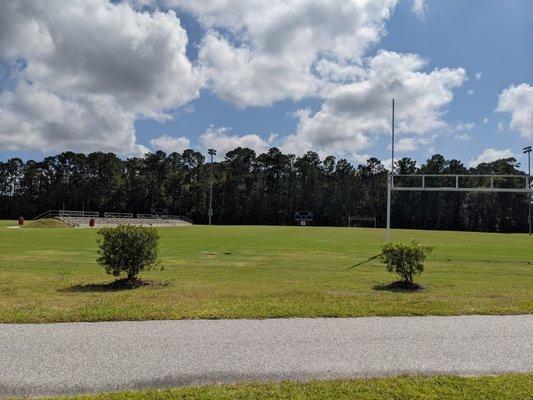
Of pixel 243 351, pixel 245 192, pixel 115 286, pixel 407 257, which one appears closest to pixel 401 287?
pixel 407 257

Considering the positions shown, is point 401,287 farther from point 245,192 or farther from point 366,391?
point 245,192

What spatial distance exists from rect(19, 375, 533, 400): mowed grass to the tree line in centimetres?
11194

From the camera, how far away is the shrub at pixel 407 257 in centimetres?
1212

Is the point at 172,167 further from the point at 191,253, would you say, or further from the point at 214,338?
the point at 214,338

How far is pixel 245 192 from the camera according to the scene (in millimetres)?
126062

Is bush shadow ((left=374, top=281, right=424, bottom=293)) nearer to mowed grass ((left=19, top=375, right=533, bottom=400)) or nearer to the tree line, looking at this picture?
mowed grass ((left=19, top=375, right=533, bottom=400))

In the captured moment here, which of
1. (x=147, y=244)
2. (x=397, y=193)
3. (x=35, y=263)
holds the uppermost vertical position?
(x=397, y=193)

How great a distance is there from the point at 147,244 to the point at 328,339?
6156 mm

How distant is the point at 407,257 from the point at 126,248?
6524 millimetres

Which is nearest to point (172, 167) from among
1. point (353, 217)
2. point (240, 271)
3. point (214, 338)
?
point (353, 217)

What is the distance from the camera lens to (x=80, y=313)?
26.8 feet

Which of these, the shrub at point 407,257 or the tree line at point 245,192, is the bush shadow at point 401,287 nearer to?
the shrub at point 407,257

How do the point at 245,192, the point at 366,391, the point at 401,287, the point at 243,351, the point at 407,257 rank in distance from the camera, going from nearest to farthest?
1. the point at 366,391
2. the point at 243,351
3. the point at 401,287
4. the point at 407,257
5. the point at 245,192

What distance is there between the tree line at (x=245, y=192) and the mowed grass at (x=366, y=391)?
112 meters
